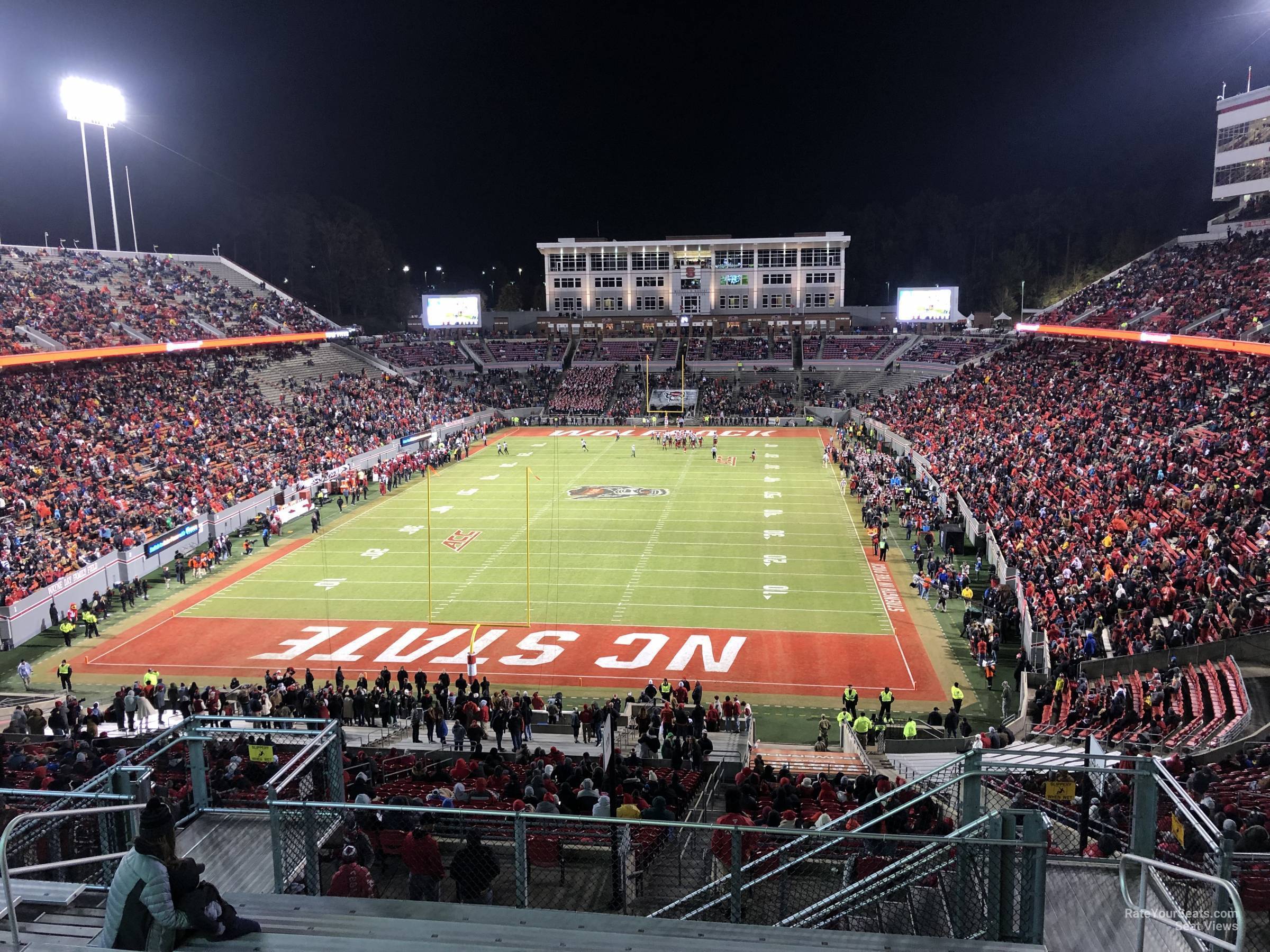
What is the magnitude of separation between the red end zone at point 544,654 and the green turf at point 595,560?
2.69ft

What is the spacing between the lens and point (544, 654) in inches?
887

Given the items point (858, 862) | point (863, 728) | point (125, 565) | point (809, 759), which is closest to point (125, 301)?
point (125, 565)

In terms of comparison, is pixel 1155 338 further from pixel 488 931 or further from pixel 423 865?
pixel 488 931

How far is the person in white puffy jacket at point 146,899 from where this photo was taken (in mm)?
4754

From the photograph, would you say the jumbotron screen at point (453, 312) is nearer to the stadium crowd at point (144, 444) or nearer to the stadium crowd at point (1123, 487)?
the stadium crowd at point (144, 444)

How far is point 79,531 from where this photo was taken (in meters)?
28.4

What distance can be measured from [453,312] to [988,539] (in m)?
59.5

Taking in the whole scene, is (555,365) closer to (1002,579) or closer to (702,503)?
(702,503)

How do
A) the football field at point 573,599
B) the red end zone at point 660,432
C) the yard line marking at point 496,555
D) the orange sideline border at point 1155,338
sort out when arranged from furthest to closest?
the red end zone at point 660,432, the orange sideline border at point 1155,338, the yard line marking at point 496,555, the football field at point 573,599

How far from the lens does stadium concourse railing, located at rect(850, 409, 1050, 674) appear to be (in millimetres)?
20594

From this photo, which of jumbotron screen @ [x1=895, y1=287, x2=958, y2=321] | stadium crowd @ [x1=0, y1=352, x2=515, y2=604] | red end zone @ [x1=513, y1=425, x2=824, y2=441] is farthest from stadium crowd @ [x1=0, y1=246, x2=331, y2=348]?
jumbotron screen @ [x1=895, y1=287, x2=958, y2=321]

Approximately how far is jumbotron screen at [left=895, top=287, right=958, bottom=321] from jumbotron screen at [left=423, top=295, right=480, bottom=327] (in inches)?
1399
